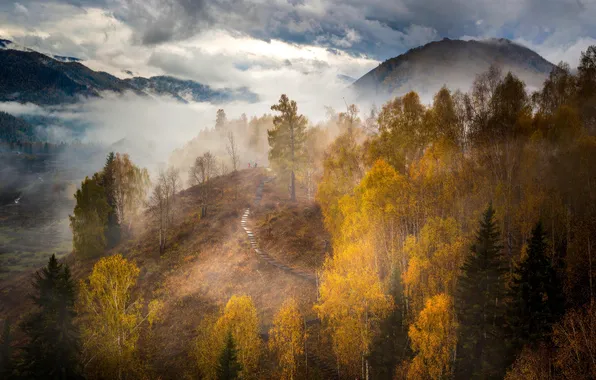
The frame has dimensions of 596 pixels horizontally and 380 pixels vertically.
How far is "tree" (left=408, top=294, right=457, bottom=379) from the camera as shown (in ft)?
82.3

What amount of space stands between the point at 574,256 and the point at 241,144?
4466 inches

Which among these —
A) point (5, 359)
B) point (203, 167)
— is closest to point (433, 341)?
point (5, 359)

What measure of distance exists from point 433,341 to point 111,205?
5945 centimetres

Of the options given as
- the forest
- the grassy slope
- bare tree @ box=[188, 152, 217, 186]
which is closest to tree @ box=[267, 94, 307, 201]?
the grassy slope

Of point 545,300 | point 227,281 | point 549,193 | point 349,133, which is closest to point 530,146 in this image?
point 549,193

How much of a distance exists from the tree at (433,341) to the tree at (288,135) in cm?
3474

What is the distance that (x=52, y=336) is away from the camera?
29.1 meters

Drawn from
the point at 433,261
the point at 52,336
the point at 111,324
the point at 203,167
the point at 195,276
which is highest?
the point at 203,167

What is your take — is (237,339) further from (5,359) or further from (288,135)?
(288,135)

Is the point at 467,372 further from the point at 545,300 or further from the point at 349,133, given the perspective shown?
the point at 349,133

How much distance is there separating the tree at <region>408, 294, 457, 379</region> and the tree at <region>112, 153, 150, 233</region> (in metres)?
59.7

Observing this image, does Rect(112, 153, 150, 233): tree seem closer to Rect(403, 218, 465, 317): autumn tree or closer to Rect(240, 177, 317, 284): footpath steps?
Rect(240, 177, 317, 284): footpath steps

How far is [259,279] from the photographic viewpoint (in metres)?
42.8

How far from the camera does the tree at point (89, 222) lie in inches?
2306
